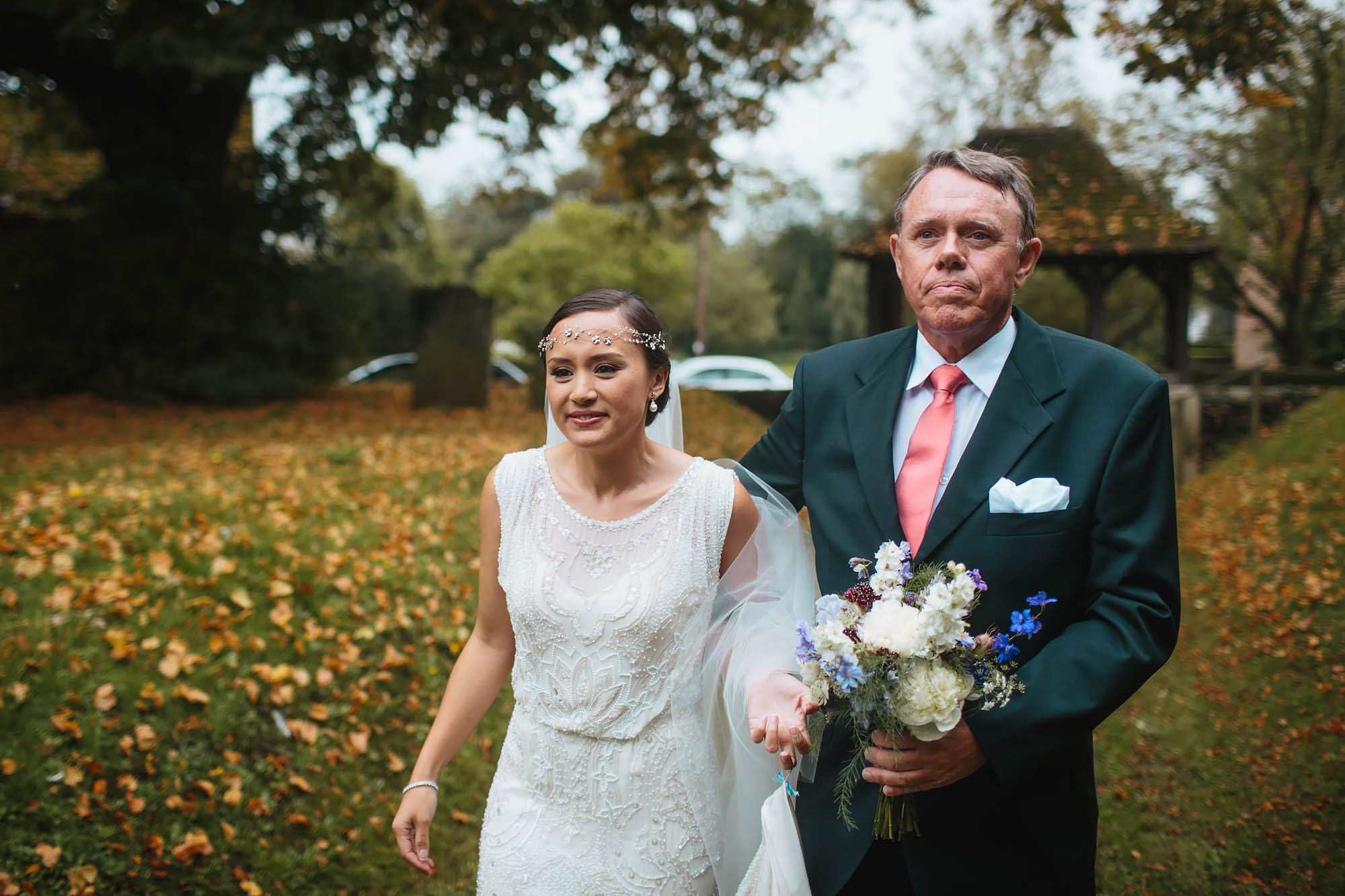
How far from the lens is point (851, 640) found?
188cm

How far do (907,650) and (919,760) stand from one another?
1.15ft

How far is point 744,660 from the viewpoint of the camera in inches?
94.8

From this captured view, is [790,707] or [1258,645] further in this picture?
[1258,645]

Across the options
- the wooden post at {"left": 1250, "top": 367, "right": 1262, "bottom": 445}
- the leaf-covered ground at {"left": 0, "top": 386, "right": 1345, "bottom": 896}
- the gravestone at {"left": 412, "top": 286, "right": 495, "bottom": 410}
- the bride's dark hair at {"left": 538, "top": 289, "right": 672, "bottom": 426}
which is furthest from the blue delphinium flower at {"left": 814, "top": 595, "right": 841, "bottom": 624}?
the wooden post at {"left": 1250, "top": 367, "right": 1262, "bottom": 445}

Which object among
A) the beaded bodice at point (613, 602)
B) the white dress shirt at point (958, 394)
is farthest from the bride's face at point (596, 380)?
the white dress shirt at point (958, 394)

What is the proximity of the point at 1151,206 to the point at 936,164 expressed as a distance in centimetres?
1623

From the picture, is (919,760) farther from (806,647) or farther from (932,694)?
(806,647)

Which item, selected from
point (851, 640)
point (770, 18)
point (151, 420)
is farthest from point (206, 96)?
point (851, 640)

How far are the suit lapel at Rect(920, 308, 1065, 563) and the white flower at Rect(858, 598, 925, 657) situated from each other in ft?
1.02

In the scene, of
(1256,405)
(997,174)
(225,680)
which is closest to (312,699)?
(225,680)

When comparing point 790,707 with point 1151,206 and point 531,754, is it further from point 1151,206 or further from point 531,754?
point 1151,206

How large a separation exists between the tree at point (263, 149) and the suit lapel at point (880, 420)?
425 inches

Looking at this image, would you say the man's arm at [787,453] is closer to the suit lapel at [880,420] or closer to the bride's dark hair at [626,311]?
the suit lapel at [880,420]

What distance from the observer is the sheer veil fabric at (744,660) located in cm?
242
